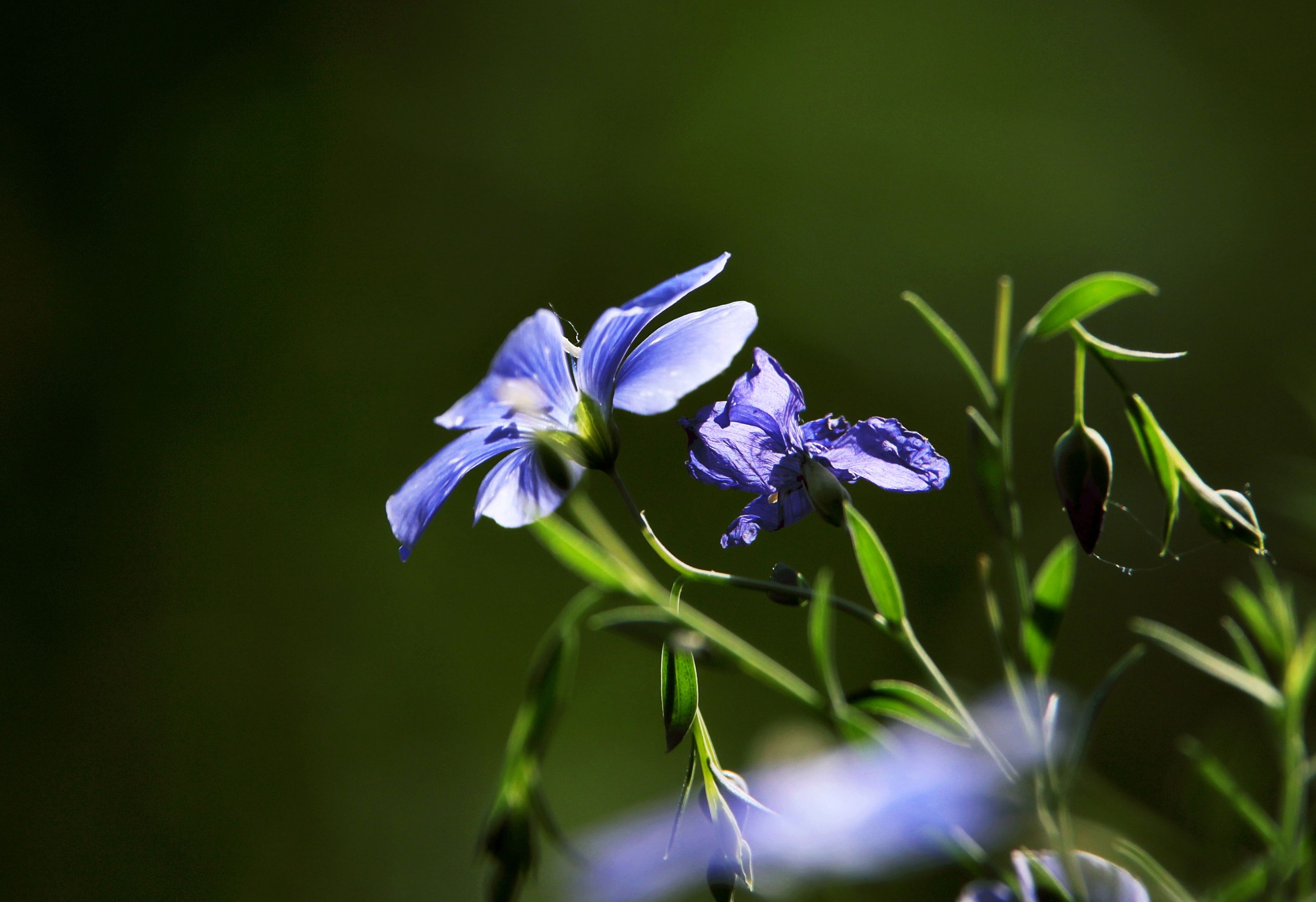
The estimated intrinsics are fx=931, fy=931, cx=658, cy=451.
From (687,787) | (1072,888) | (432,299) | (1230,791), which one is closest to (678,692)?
(687,787)

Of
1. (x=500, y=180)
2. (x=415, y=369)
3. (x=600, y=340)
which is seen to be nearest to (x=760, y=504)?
(x=600, y=340)

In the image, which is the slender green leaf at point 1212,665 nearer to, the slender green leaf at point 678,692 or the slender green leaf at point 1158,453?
the slender green leaf at point 1158,453

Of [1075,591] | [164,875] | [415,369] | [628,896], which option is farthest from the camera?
[415,369]

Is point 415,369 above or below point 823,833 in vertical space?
below

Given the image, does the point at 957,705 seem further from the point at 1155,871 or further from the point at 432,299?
the point at 432,299

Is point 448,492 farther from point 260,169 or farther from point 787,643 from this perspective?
point 260,169

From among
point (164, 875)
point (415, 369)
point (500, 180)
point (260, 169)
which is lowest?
point (164, 875)

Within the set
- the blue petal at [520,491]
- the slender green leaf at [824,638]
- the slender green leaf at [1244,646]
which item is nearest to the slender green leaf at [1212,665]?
the slender green leaf at [1244,646]

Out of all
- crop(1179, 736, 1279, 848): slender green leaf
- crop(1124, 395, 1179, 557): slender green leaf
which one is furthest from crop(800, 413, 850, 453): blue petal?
crop(1179, 736, 1279, 848): slender green leaf
